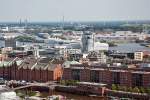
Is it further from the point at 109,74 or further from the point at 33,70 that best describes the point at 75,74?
the point at 33,70

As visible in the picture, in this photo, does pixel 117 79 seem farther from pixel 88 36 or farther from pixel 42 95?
pixel 88 36

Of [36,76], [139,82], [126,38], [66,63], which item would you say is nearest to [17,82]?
[36,76]

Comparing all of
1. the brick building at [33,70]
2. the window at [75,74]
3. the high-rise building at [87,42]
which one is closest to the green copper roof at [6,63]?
the brick building at [33,70]

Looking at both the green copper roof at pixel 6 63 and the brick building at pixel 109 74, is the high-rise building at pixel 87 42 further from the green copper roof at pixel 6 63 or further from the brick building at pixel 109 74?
the brick building at pixel 109 74

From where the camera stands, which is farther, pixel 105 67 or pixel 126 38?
pixel 126 38

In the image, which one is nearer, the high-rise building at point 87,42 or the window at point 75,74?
the window at point 75,74

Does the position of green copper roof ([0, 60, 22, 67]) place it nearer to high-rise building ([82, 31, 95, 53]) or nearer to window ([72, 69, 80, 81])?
window ([72, 69, 80, 81])

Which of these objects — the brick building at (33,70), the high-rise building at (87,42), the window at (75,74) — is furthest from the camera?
the high-rise building at (87,42)
